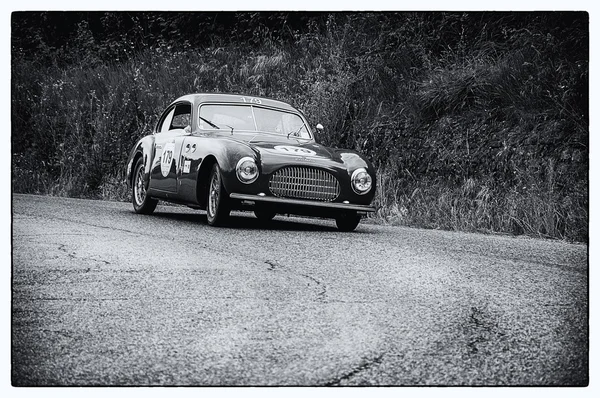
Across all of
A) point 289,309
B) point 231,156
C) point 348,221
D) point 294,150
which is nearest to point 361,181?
point 348,221

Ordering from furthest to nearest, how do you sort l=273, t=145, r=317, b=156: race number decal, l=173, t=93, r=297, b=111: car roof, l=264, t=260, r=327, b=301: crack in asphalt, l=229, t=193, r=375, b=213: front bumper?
l=173, t=93, r=297, b=111: car roof, l=273, t=145, r=317, b=156: race number decal, l=229, t=193, r=375, b=213: front bumper, l=264, t=260, r=327, b=301: crack in asphalt

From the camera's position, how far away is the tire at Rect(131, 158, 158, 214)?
364 inches

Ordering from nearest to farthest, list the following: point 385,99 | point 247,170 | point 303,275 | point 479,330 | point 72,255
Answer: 1. point 479,330
2. point 303,275
3. point 72,255
4. point 247,170
5. point 385,99

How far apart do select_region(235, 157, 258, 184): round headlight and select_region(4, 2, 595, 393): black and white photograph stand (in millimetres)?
18

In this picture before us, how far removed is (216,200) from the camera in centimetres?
784

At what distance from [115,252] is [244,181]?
5.81ft

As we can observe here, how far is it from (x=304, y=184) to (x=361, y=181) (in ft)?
1.66

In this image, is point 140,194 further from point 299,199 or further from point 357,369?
point 357,369

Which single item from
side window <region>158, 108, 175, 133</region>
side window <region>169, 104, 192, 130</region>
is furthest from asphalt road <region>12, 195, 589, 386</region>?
side window <region>158, 108, 175, 133</region>

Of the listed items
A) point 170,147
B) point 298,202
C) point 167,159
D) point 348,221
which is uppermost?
point 170,147

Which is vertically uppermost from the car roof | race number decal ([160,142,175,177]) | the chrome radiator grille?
the car roof

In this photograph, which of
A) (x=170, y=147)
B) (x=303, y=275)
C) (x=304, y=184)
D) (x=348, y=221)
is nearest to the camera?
(x=303, y=275)

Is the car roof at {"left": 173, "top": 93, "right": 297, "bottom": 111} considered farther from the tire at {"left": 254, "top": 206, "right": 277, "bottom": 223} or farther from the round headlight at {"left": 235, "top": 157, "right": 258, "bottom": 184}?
the round headlight at {"left": 235, "top": 157, "right": 258, "bottom": 184}
